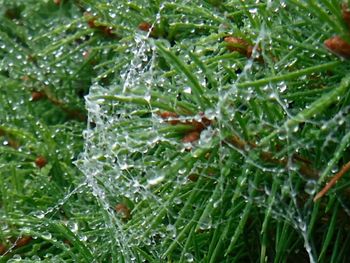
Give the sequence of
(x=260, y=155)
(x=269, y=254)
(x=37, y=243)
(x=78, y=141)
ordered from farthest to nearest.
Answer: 1. (x=78, y=141)
2. (x=37, y=243)
3. (x=269, y=254)
4. (x=260, y=155)

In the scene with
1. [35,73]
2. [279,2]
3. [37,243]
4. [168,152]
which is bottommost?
[37,243]

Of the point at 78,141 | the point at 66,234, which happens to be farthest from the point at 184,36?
the point at 66,234

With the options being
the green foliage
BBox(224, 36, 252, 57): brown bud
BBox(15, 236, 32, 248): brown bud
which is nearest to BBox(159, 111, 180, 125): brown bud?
the green foliage

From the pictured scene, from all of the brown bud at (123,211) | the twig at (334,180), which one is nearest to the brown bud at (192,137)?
the twig at (334,180)

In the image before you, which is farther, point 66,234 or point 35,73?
point 35,73

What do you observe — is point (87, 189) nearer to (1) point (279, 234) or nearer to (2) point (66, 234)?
(2) point (66, 234)

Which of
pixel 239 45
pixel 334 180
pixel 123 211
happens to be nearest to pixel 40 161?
Answer: pixel 123 211

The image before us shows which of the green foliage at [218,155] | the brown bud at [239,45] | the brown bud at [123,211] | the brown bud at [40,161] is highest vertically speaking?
the brown bud at [239,45]

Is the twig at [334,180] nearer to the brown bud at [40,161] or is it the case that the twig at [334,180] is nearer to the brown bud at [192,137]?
the brown bud at [192,137]
